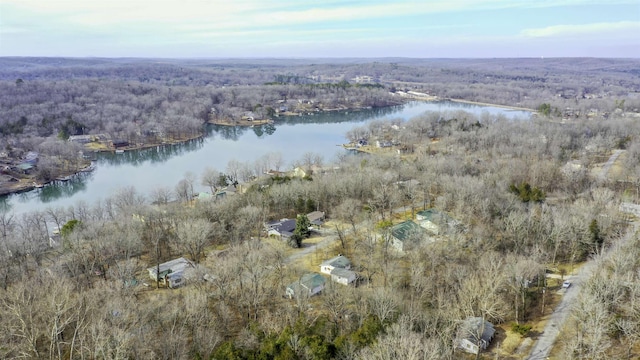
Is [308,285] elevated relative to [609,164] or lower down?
lower down

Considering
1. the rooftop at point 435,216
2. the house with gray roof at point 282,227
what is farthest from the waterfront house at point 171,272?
the rooftop at point 435,216

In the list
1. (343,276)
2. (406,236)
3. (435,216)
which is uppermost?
(435,216)

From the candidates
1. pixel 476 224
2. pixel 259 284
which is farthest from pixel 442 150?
pixel 259 284

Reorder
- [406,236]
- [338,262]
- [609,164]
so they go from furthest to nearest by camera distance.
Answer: [609,164] → [406,236] → [338,262]

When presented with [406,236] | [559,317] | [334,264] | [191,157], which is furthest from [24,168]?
[559,317]

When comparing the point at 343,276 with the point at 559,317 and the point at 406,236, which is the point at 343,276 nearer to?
the point at 406,236

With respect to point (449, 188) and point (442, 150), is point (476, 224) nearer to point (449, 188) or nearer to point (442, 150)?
point (449, 188)

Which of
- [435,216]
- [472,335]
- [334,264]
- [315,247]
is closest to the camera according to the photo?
[472,335]
